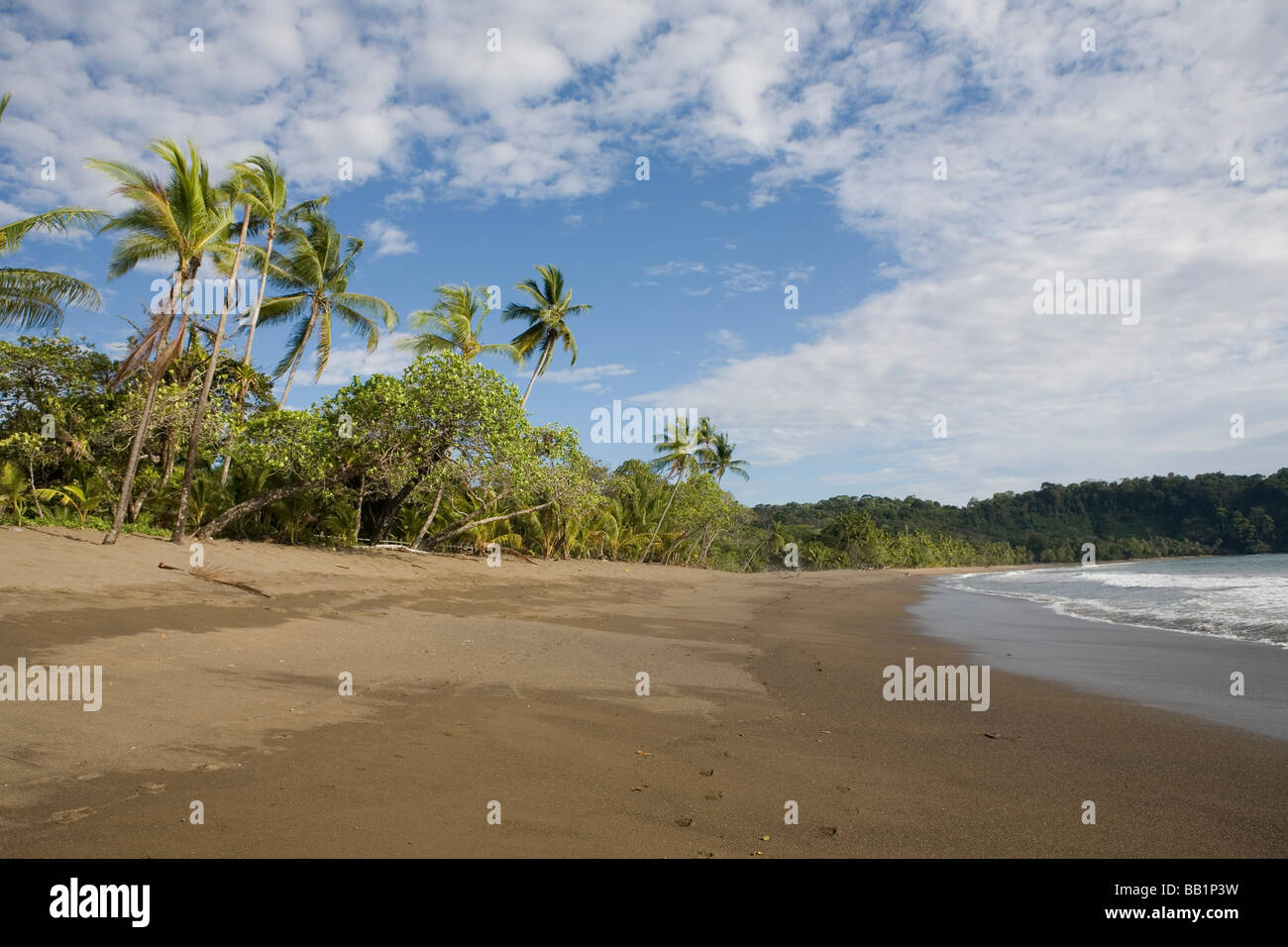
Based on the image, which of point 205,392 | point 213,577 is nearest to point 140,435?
point 205,392

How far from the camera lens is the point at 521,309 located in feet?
99.6

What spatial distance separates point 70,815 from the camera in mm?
3082

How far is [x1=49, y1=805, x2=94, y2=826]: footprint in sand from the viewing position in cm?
303

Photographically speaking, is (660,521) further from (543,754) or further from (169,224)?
Answer: (543,754)

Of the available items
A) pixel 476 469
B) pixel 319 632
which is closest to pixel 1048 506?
pixel 476 469

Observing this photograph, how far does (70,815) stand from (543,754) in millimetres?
2359

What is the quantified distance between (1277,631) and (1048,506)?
136 meters

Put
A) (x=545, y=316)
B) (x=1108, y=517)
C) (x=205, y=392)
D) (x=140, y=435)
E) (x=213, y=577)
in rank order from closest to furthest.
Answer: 1. (x=213, y=577)
2. (x=140, y=435)
3. (x=205, y=392)
4. (x=545, y=316)
5. (x=1108, y=517)

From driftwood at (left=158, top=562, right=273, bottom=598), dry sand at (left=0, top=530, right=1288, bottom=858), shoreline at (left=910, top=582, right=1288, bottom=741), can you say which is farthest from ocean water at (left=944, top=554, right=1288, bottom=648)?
driftwood at (left=158, top=562, right=273, bottom=598)

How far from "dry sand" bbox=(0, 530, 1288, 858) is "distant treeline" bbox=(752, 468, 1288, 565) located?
3281 inches

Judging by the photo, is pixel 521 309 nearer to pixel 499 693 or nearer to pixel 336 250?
pixel 336 250

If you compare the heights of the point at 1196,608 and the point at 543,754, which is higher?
the point at 543,754

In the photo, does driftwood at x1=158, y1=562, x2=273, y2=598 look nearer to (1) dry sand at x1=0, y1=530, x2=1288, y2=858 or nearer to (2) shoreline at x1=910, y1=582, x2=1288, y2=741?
(1) dry sand at x1=0, y1=530, x2=1288, y2=858
